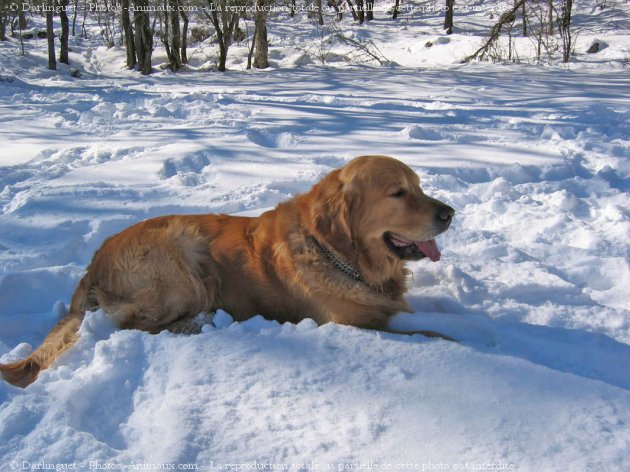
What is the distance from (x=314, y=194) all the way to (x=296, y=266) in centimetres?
44

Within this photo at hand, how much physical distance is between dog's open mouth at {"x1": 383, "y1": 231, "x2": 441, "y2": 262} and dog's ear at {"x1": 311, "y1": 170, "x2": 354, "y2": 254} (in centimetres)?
24

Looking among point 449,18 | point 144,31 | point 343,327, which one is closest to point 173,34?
point 144,31

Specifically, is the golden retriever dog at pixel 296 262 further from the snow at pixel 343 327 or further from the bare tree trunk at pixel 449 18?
the bare tree trunk at pixel 449 18

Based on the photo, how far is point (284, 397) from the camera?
2.11 meters

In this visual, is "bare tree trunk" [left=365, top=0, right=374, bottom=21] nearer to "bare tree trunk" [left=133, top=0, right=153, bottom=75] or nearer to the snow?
"bare tree trunk" [left=133, top=0, right=153, bottom=75]

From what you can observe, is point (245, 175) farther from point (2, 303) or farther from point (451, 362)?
point (451, 362)

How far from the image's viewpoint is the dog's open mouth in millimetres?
3143

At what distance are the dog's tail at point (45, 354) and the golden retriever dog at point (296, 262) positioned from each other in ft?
0.14

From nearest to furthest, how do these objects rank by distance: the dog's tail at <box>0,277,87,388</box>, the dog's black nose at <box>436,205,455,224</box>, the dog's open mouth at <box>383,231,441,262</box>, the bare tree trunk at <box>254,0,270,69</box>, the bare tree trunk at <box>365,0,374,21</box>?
the dog's tail at <box>0,277,87,388</box> < the dog's black nose at <box>436,205,455,224</box> < the dog's open mouth at <box>383,231,441,262</box> < the bare tree trunk at <box>254,0,270,69</box> < the bare tree trunk at <box>365,0,374,21</box>

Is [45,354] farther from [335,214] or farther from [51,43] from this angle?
[51,43]

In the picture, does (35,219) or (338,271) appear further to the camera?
(35,219)

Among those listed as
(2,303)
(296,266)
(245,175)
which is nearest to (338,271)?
(296,266)

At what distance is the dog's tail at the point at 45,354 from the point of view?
257 cm

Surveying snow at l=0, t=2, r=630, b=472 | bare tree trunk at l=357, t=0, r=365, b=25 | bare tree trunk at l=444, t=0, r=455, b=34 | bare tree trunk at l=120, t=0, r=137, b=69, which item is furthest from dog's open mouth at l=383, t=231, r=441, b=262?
bare tree trunk at l=357, t=0, r=365, b=25
